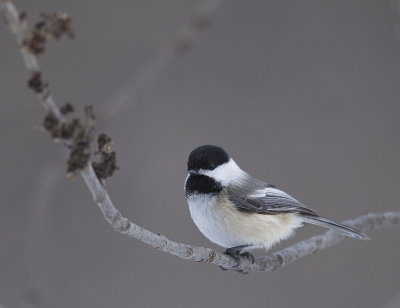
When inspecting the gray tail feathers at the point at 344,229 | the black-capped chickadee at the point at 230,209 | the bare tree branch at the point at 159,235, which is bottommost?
Result: the bare tree branch at the point at 159,235

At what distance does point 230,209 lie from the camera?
2.60 metres

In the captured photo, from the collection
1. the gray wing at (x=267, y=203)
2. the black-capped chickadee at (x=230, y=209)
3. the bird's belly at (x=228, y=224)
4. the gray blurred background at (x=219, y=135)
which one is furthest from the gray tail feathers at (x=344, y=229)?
the gray blurred background at (x=219, y=135)

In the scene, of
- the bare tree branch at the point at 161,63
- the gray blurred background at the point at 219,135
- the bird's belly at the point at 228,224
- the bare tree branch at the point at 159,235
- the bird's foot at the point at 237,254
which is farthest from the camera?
→ the gray blurred background at the point at 219,135

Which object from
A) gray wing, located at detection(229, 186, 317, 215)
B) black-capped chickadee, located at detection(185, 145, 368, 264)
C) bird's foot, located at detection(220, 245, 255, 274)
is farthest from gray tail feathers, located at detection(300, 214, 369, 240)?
bird's foot, located at detection(220, 245, 255, 274)

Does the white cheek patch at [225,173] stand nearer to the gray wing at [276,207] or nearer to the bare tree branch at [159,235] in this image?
the gray wing at [276,207]

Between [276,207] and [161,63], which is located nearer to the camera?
[161,63]

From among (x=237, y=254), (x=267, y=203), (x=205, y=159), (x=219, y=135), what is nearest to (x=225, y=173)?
(x=205, y=159)

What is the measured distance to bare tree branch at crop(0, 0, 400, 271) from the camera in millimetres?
988

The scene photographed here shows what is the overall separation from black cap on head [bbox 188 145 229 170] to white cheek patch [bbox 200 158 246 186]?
0.09ft

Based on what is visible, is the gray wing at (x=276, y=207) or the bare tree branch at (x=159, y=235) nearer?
the bare tree branch at (x=159, y=235)

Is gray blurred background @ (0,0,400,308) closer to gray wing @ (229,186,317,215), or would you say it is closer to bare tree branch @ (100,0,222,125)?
gray wing @ (229,186,317,215)

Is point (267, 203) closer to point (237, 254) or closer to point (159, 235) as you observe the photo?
point (237, 254)

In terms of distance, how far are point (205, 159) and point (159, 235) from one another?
3.30 ft

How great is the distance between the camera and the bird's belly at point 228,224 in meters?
2.58
